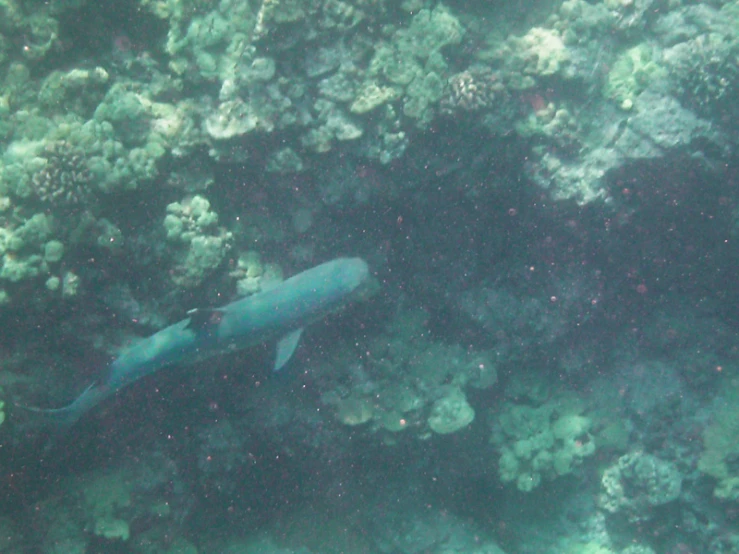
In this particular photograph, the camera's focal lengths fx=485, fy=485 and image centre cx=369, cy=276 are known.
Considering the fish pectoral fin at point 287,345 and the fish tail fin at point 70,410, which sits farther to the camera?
the fish pectoral fin at point 287,345

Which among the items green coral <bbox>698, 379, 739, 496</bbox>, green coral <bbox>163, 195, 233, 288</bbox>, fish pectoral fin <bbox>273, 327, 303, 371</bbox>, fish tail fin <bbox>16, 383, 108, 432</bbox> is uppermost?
green coral <bbox>163, 195, 233, 288</bbox>

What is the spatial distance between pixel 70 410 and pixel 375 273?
3.65 meters

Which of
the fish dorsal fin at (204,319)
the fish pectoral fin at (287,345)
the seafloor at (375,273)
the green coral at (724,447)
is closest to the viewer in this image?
the fish dorsal fin at (204,319)

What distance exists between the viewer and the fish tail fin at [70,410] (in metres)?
4.71

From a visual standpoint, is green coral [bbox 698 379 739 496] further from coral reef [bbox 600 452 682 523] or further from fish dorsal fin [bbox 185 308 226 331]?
fish dorsal fin [bbox 185 308 226 331]

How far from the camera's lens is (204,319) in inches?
188

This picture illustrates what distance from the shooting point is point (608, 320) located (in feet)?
24.3

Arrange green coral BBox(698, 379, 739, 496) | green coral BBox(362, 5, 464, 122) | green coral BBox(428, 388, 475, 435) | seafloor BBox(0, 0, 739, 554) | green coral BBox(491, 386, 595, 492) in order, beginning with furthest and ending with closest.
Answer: green coral BBox(491, 386, 595, 492)
green coral BBox(698, 379, 739, 496)
green coral BBox(428, 388, 475, 435)
green coral BBox(362, 5, 464, 122)
seafloor BBox(0, 0, 739, 554)

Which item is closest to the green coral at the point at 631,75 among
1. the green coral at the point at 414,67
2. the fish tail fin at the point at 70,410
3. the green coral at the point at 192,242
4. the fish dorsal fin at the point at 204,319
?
the green coral at the point at 414,67

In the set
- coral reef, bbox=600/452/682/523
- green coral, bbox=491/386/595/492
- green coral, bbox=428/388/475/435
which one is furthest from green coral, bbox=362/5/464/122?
coral reef, bbox=600/452/682/523

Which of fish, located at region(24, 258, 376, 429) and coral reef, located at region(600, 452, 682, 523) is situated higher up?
fish, located at region(24, 258, 376, 429)

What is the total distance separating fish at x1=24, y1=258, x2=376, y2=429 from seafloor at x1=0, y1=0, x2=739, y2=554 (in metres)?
0.04

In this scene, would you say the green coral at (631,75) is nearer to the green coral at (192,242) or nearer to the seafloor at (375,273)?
the seafloor at (375,273)

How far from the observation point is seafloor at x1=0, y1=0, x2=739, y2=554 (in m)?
5.07
